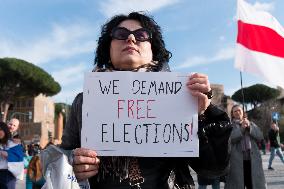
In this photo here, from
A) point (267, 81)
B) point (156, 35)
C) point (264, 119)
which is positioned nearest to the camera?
point (156, 35)

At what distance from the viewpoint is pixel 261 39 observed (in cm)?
526

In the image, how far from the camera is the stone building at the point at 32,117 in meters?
67.7

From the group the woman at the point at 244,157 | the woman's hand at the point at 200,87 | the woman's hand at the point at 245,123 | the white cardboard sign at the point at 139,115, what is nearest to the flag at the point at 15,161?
the woman at the point at 244,157

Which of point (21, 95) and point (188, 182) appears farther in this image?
point (21, 95)

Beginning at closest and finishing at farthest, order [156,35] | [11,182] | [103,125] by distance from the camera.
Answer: [103,125]
[156,35]
[11,182]

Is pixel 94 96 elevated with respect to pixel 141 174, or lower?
elevated

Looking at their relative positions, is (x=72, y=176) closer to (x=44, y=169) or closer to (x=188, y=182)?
(x=44, y=169)

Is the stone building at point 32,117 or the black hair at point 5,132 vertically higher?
the stone building at point 32,117

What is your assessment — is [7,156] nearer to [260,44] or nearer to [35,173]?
[35,173]

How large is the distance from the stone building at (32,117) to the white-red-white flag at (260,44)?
62.1 m

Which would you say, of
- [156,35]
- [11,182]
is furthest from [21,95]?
[156,35]

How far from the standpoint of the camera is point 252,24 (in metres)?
5.39

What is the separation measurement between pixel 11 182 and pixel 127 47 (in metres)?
5.19

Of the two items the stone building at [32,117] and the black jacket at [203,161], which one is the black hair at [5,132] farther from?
the stone building at [32,117]
